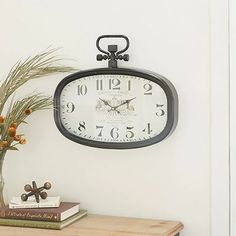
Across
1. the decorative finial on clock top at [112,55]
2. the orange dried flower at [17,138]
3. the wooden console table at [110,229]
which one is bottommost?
the wooden console table at [110,229]

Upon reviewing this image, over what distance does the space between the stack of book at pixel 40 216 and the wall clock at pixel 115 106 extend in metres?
0.27

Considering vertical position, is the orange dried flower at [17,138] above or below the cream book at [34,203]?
above

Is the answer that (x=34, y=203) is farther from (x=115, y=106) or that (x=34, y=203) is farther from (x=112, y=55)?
(x=112, y=55)

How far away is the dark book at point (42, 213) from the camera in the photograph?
2193 millimetres

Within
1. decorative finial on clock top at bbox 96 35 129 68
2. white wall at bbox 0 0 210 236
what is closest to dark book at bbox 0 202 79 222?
white wall at bbox 0 0 210 236

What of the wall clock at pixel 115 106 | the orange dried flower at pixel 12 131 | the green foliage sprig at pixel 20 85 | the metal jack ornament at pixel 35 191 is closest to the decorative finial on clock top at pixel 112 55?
the wall clock at pixel 115 106

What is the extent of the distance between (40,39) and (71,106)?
311 mm

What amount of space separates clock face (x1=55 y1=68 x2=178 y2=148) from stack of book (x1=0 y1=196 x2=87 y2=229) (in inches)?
10.7

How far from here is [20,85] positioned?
238 centimetres

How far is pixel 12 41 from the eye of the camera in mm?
2498

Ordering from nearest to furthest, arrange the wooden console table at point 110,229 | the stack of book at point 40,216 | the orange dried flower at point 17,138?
the wooden console table at point 110,229 → the stack of book at point 40,216 → the orange dried flower at point 17,138

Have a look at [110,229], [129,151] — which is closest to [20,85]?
[129,151]

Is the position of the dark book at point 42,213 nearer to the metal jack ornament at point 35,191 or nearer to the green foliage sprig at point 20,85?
the metal jack ornament at point 35,191

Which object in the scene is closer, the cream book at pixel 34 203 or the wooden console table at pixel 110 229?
the wooden console table at pixel 110 229
